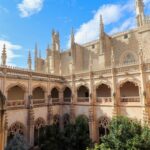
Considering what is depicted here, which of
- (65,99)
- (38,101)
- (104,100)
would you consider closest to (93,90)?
(104,100)

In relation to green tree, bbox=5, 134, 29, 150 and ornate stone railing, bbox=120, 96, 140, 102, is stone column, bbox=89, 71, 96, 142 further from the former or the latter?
green tree, bbox=5, 134, 29, 150

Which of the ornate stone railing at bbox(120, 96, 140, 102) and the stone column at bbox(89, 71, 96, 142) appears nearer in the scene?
the ornate stone railing at bbox(120, 96, 140, 102)

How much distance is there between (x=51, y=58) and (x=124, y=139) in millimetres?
26928

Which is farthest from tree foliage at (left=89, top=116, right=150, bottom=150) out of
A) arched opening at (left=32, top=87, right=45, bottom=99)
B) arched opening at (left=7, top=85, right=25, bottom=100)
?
arched opening at (left=32, top=87, right=45, bottom=99)

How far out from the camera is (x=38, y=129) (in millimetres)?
21422

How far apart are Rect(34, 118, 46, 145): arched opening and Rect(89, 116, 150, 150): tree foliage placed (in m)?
9.57

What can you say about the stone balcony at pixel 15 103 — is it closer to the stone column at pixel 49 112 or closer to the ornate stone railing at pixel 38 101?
the ornate stone railing at pixel 38 101

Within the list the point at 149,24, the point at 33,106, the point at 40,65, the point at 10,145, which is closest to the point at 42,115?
the point at 33,106

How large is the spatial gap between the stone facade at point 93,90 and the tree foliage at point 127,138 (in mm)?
4051

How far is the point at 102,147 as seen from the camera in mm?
13289

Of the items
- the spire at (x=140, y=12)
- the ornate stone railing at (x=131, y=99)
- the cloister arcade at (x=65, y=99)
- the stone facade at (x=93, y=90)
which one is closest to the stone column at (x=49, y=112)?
the stone facade at (x=93, y=90)

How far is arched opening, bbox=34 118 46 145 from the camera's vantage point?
20666 millimetres

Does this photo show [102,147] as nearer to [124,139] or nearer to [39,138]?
[124,139]

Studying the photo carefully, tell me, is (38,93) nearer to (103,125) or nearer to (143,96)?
(103,125)
